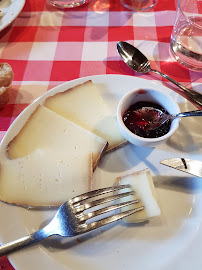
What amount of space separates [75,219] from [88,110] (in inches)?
18.8

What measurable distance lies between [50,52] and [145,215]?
1.07 metres

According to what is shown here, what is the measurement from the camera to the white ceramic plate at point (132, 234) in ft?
2.57

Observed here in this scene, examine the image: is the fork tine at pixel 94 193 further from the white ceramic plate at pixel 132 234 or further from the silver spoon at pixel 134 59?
the silver spoon at pixel 134 59

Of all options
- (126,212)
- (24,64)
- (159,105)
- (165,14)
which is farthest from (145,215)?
(165,14)

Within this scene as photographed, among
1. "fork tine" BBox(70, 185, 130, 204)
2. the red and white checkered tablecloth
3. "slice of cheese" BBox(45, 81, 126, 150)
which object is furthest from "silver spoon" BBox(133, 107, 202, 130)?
the red and white checkered tablecloth

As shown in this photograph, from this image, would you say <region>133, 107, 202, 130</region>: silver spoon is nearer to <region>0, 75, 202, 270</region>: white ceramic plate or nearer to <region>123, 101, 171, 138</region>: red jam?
<region>123, 101, 171, 138</region>: red jam

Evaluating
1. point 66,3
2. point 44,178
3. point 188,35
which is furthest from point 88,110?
point 66,3

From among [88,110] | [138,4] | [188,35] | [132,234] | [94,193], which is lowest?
[132,234]

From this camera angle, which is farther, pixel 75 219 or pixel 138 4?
pixel 138 4

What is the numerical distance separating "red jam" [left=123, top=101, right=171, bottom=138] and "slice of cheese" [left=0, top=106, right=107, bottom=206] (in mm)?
130

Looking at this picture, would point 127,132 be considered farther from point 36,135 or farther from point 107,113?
point 36,135

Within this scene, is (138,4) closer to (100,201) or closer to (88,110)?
(88,110)

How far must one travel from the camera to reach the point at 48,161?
0.94 metres

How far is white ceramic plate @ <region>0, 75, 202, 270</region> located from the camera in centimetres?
78
